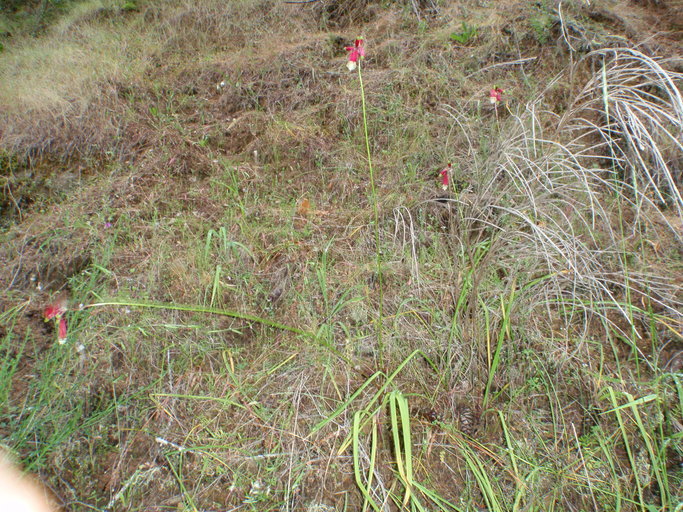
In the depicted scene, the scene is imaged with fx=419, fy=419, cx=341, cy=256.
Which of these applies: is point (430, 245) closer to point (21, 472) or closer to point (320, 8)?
point (21, 472)

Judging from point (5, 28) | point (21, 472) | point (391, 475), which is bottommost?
point (391, 475)

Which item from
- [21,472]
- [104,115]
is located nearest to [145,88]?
[104,115]

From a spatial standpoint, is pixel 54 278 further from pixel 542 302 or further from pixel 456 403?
pixel 542 302

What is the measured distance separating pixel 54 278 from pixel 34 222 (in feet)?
1.81

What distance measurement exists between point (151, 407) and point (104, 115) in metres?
2.35

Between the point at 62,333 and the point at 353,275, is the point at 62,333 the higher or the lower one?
the higher one

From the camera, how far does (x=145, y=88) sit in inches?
128

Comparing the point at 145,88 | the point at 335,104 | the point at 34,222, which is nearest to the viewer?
the point at 34,222

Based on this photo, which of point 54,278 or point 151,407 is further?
point 54,278

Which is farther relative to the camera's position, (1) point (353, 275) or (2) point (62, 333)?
(1) point (353, 275)

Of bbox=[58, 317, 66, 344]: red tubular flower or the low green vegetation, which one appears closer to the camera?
the low green vegetation

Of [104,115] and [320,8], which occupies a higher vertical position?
[320,8]

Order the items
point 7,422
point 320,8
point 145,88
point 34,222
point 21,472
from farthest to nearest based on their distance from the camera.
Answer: point 320,8
point 145,88
point 34,222
point 7,422
point 21,472

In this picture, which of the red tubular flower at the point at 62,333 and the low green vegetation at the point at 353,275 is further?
the red tubular flower at the point at 62,333
